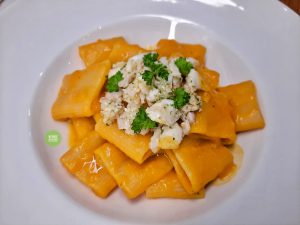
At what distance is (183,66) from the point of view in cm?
245

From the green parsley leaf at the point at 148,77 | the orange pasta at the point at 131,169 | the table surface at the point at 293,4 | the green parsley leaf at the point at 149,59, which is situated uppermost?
the table surface at the point at 293,4

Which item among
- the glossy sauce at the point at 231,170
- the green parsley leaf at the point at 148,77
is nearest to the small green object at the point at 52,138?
the green parsley leaf at the point at 148,77

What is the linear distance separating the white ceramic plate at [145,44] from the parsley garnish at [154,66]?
24.4 inches

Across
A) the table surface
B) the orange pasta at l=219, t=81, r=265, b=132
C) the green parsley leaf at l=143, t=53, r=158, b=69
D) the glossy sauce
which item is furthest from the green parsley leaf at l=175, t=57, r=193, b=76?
the table surface

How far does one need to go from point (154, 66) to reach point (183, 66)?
7.2 inches

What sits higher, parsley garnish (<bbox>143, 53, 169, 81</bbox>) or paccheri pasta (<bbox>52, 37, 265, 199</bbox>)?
parsley garnish (<bbox>143, 53, 169, 81</bbox>)

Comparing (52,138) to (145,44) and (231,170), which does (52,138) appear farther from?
(231,170)

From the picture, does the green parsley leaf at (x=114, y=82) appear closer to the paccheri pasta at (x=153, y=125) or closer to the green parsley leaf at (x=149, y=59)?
the paccheri pasta at (x=153, y=125)

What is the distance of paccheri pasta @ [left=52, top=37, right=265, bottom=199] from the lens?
7.56 ft

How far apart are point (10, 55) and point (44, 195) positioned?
1064 millimetres

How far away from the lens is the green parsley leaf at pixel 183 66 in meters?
2.45

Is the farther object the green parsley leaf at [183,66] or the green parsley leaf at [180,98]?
the green parsley leaf at [183,66]

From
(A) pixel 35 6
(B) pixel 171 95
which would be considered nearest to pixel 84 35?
(A) pixel 35 6

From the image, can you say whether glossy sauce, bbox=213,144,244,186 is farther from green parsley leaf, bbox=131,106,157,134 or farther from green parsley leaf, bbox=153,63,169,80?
green parsley leaf, bbox=153,63,169,80
